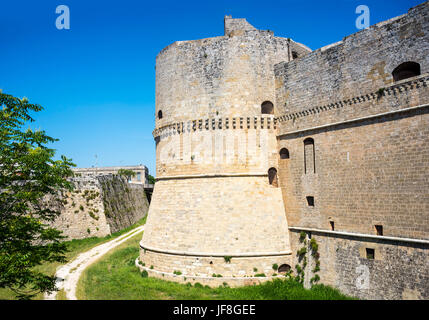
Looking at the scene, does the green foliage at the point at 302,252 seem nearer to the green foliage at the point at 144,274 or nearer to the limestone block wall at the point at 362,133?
the limestone block wall at the point at 362,133

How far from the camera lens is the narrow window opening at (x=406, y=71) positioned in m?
13.0

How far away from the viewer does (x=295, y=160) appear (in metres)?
16.8

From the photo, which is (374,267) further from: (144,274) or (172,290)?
(144,274)

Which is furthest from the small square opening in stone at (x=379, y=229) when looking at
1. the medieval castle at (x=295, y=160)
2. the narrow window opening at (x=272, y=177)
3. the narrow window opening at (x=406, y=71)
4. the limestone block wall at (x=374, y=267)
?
the narrow window opening at (x=406, y=71)

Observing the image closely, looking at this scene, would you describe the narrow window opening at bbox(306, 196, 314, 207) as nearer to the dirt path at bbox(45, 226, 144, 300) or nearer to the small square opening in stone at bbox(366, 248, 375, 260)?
the small square opening in stone at bbox(366, 248, 375, 260)

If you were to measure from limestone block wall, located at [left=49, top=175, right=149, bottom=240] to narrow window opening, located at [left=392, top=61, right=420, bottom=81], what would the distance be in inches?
877

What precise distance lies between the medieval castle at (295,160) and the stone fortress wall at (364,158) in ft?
0.15

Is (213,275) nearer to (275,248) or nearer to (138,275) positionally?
(275,248)

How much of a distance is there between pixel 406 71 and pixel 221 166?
30.0ft

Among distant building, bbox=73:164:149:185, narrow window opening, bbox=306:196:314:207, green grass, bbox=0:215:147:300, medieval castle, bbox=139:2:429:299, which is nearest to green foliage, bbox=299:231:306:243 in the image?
medieval castle, bbox=139:2:429:299

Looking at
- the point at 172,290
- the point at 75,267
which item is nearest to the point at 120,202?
the point at 75,267

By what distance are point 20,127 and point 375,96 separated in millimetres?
13312

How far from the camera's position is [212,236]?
16438mm
